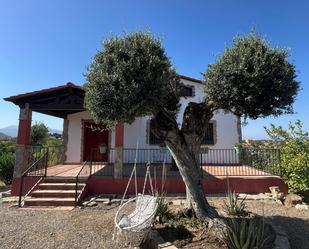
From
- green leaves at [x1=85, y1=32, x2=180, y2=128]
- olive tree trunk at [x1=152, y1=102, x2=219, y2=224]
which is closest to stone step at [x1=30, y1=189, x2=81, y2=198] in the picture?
green leaves at [x1=85, y1=32, x2=180, y2=128]

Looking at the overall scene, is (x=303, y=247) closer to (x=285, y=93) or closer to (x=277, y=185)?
(x=285, y=93)

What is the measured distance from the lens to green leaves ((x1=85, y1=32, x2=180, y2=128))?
5.34 metres

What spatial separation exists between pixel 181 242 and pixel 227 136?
1021 cm

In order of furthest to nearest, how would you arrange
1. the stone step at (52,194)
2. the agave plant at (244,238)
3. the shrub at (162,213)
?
1. the stone step at (52,194)
2. the shrub at (162,213)
3. the agave plant at (244,238)

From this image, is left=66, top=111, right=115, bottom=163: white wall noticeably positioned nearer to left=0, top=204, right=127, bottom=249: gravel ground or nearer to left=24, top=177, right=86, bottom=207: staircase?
left=24, top=177, right=86, bottom=207: staircase

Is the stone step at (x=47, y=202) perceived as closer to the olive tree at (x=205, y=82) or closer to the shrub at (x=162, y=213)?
the shrub at (x=162, y=213)

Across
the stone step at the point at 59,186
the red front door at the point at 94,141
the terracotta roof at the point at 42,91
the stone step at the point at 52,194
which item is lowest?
the stone step at the point at 52,194

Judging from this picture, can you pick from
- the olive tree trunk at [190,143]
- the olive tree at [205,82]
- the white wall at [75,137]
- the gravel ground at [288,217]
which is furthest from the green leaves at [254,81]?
the white wall at [75,137]

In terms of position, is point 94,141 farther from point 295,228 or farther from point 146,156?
point 295,228

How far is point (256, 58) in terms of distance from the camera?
217 inches

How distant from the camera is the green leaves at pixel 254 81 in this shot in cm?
544

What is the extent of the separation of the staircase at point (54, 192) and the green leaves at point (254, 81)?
585 centimetres

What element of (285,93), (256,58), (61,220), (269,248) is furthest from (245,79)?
(61,220)

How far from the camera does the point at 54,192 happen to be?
901 centimetres
